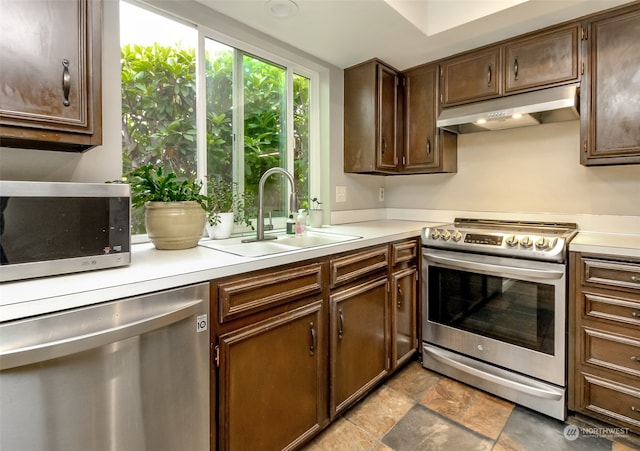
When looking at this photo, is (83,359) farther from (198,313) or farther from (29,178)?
(29,178)

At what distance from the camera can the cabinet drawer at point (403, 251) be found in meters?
2.00

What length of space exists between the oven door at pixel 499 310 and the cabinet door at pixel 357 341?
0.42 meters

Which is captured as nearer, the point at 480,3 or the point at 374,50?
the point at 480,3

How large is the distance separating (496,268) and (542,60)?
1.30m

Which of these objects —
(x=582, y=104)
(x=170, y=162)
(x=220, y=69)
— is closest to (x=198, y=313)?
(x=170, y=162)

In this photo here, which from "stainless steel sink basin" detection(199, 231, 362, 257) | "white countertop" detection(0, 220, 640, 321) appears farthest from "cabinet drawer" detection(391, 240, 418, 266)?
"white countertop" detection(0, 220, 640, 321)

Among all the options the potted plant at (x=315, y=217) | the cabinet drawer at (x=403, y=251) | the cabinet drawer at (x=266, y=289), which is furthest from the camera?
the potted plant at (x=315, y=217)

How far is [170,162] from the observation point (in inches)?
68.4

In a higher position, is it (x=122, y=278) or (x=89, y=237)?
(x=89, y=237)

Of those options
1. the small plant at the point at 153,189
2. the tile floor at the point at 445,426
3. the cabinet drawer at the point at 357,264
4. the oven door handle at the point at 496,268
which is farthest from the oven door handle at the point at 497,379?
the small plant at the point at 153,189

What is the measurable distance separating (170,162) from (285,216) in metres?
0.88

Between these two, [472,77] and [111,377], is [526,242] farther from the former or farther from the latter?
[111,377]

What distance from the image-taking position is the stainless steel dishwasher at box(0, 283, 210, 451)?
781 mm

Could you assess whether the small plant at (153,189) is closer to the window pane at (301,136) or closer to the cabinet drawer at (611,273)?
the window pane at (301,136)
